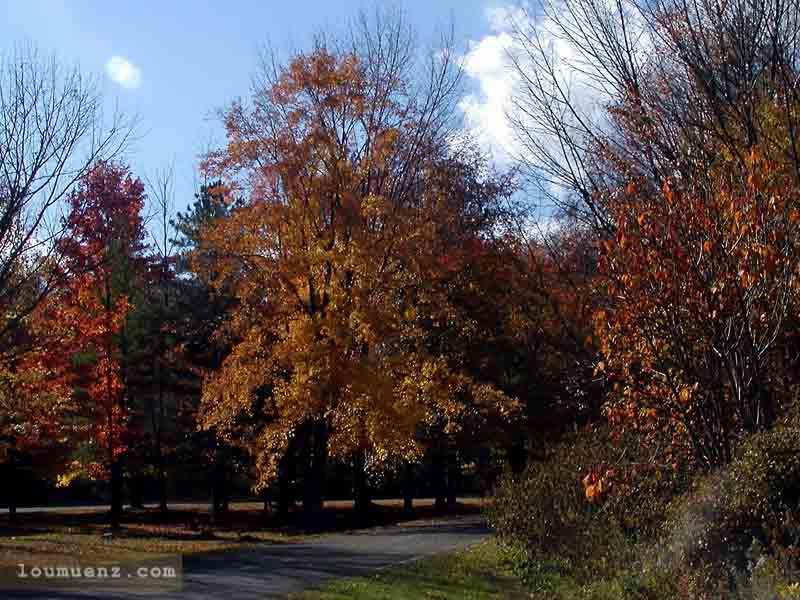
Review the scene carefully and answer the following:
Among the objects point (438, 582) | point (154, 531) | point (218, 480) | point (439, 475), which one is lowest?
point (438, 582)

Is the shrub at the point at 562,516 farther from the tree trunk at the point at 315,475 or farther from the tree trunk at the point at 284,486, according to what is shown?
the tree trunk at the point at 284,486

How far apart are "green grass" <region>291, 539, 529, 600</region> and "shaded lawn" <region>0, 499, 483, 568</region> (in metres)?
3.55

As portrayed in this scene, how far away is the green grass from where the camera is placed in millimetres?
11945

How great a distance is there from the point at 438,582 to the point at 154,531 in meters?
16.8

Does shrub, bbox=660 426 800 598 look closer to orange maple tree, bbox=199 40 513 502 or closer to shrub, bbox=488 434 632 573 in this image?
shrub, bbox=488 434 632 573

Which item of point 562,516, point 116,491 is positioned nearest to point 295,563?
point 562,516

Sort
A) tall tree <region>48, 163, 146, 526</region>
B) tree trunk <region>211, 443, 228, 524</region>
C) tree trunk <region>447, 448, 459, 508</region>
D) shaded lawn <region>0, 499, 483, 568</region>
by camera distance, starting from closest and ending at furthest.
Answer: tall tree <region>48, 163, 146, 526</region>
shaded lawn <region>0, 499, 483, 568</region>
tree trunk <region>211, 443, 228, 524</region>
tree trunk <region>447, 448, 459, 508</region>

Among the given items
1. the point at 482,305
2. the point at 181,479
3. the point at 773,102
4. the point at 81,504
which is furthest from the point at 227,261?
the point at 81,504

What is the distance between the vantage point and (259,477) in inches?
974

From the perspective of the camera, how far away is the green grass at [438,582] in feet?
39.2

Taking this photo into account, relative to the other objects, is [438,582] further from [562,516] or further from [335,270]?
[335,270]

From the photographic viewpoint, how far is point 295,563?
623 inches

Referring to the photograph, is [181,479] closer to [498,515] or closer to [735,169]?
[498,515]

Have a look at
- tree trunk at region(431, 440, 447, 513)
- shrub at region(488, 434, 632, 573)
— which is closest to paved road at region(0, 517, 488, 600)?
shrub at region(488, 434, 632, 573)
